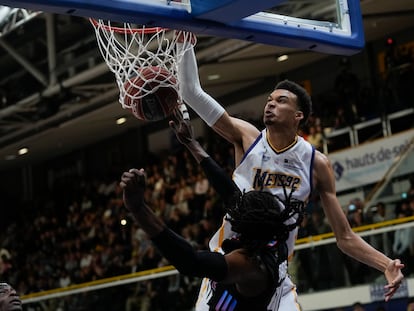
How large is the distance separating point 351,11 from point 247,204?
109 inches

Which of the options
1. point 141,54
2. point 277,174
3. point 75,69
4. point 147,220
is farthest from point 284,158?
point 75,69

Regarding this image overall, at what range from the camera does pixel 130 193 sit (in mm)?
4203

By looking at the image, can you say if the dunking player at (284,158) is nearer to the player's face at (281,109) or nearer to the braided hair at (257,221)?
the player's face at (281,109)

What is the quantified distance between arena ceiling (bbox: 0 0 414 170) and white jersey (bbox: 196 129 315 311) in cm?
1062

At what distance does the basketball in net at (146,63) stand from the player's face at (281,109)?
689mm

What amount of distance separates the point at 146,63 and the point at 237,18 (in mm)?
759

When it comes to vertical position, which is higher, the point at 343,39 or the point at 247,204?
the point at 343,39

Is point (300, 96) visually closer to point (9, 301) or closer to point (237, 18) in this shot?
point (237, 18)

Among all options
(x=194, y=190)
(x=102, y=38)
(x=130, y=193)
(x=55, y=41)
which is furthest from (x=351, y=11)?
(x=55, y=41)

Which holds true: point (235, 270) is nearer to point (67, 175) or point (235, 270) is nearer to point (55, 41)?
point (55, 41)

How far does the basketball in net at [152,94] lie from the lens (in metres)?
6.40

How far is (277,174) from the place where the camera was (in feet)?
21.9

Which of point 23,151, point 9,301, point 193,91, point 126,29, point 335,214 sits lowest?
point 9,301

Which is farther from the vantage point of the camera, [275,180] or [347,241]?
[347,241]
